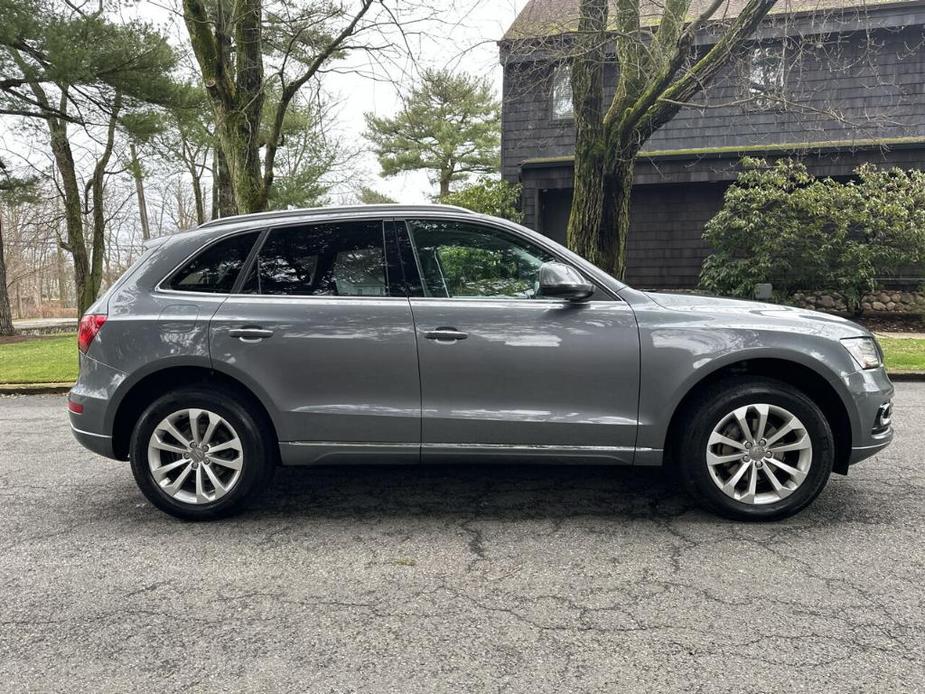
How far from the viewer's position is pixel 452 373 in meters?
3.30

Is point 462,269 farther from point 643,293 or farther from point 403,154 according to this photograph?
point 403,154

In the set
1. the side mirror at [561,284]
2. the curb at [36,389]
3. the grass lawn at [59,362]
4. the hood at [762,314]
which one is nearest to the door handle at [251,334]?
the side mirror at [561,284]

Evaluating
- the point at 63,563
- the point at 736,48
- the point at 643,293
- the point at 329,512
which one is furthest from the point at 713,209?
the point at 63,563

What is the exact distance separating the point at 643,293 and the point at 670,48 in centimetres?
701

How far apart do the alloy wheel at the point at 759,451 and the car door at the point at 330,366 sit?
1.67m

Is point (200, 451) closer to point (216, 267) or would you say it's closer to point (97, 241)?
point (216, 267)

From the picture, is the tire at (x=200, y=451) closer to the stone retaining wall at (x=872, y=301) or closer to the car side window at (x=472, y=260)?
the car side window at (x=472, y=260)

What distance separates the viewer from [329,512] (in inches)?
141

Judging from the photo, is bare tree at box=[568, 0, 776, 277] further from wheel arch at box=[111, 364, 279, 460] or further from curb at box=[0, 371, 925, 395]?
wheel arch at box=[111, 364, 279, 460]

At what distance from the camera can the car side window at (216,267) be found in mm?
3482

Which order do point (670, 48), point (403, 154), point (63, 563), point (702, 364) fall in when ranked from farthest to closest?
point (403, 154) → point (670, 48) → point (702, 364) → point (63, 563)

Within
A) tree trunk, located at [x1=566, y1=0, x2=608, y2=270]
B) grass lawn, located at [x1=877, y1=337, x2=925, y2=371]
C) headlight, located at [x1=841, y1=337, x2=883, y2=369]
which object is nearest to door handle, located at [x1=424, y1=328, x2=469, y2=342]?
headlight, located at [x1=841, y1=337, x2=883, y2=369]

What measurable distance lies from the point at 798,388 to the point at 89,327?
4.08 meters

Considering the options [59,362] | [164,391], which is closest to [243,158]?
[59,362]
